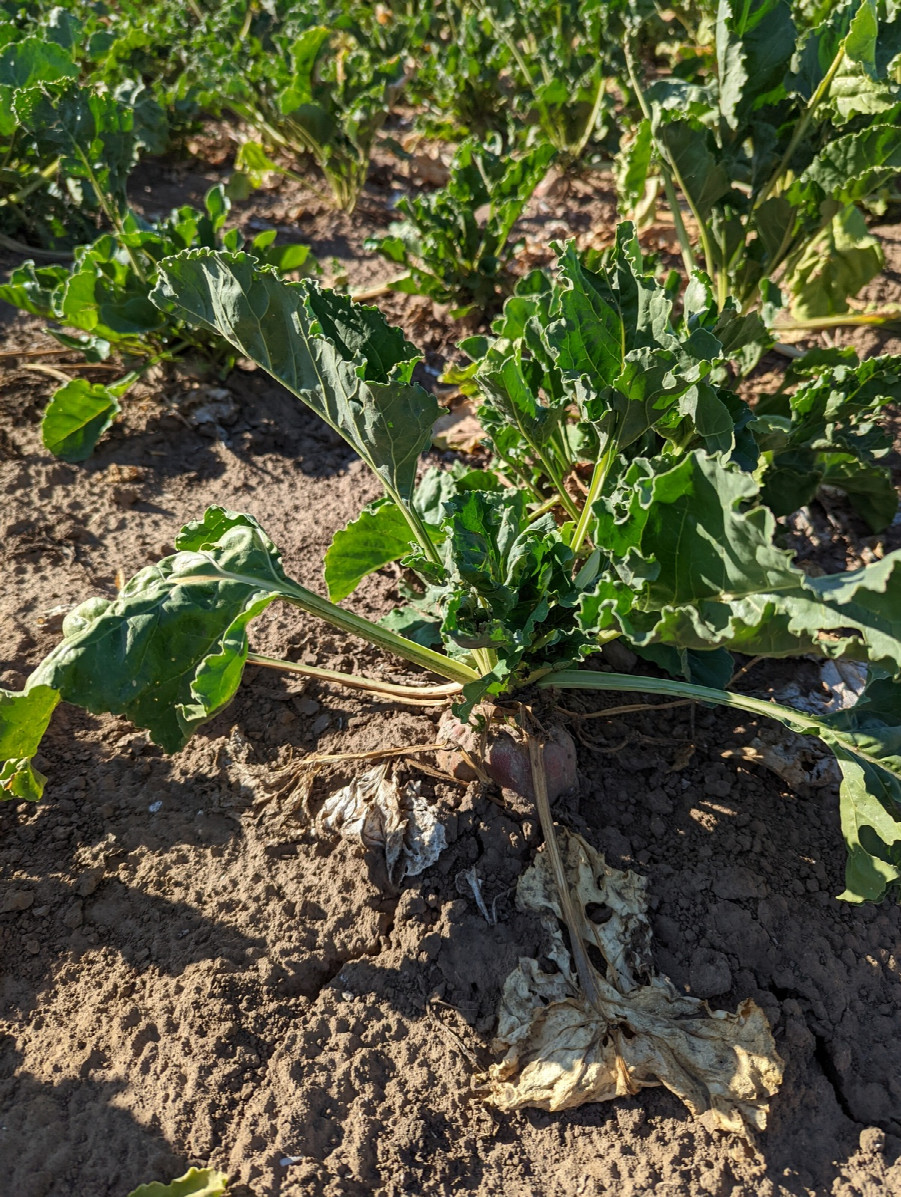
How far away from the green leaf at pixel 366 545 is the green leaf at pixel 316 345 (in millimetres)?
96

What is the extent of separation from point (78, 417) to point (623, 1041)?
279cm

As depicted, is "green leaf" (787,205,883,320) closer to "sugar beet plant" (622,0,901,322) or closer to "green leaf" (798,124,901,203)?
"sugar beet plant" (622,0,901,322)

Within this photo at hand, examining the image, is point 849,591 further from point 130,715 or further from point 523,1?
point 523,1

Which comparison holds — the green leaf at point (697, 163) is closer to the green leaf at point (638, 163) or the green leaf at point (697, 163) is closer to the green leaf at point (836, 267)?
the green leaf at point (638, 163)

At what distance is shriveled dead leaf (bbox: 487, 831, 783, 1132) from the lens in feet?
5.78

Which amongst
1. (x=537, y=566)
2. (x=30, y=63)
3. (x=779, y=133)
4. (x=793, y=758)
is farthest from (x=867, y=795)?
(x=30, y=63)

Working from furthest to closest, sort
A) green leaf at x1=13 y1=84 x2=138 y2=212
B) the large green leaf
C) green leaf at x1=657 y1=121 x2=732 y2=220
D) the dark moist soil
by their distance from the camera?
green leaf at x1=13 y1=84 x2=138 y2=212, green leaf at x1=657 y1=121 x2=732 y2=220, the dark moist soil, the large green leaf

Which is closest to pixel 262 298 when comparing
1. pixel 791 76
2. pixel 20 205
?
pixel 791 76

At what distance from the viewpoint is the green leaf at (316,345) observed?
1.88 m

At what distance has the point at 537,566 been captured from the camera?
2.05 m

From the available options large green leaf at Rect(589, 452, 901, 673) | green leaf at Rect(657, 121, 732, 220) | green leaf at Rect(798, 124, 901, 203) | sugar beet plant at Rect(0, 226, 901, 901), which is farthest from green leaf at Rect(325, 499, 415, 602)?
green leaf at Rect(798, 124, 901, 203)

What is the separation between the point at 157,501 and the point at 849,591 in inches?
98.9

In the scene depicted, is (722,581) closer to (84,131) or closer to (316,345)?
(316,345)

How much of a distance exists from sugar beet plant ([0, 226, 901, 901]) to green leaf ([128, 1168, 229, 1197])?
81 cm
